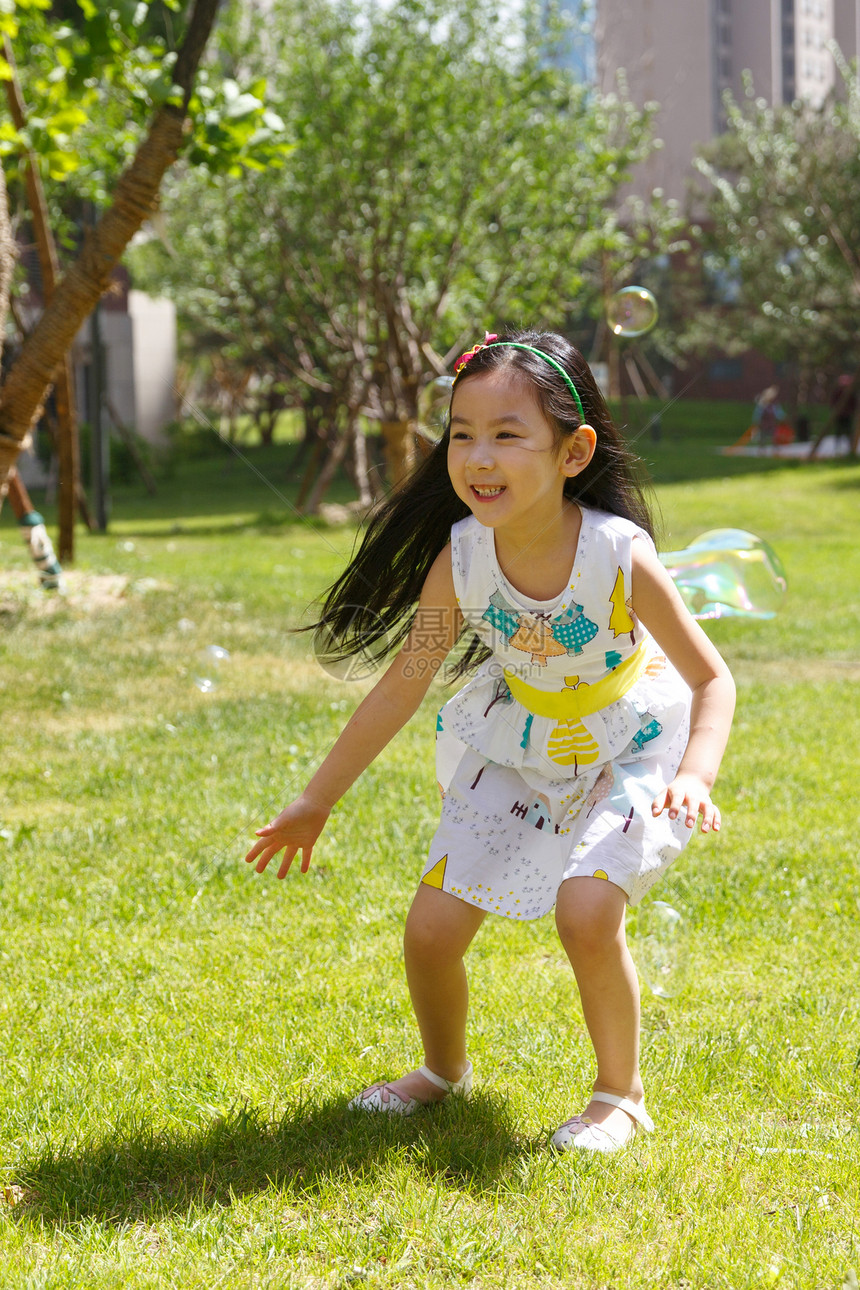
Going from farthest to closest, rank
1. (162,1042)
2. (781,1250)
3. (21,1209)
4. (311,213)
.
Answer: (311,213)
(162,1042)
(21,1209)
(781,1250)

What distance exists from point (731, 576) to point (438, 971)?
182 centimetres

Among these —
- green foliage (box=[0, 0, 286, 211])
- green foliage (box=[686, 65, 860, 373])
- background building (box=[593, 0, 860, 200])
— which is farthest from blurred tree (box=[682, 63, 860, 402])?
background building (box=[593, 0, 860, 200])

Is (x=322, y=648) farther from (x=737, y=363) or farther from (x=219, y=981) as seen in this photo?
(x=737, y=363)

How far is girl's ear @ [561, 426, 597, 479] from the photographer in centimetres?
238

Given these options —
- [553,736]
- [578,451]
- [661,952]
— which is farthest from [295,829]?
[661,952]

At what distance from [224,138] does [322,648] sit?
2.81 meters

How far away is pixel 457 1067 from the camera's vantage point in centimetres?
247

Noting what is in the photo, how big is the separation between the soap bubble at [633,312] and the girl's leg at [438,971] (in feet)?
5.92

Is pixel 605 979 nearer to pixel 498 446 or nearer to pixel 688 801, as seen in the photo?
pixel 688 801

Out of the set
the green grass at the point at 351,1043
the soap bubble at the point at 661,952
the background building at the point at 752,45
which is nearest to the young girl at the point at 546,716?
the green grass at the point at 351,1043

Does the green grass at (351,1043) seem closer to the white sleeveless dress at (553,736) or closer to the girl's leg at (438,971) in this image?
the girl's leg at (438,971)

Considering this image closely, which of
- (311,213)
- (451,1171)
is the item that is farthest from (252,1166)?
(311,213)

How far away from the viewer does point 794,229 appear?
19719 mm

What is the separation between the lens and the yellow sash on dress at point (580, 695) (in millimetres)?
2438
